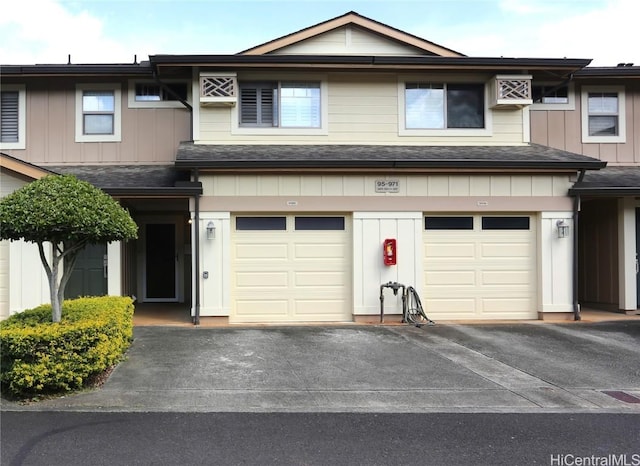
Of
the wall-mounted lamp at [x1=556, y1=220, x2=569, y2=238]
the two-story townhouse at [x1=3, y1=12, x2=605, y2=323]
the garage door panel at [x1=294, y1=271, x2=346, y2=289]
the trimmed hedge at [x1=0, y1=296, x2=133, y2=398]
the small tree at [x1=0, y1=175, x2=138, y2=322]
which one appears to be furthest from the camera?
the wall-mounted lamp at [x1=556, y1=220, x2=569, y2=238]

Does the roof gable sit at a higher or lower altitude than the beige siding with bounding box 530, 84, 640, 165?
higher

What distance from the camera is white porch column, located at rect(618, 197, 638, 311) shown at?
36.4 feet

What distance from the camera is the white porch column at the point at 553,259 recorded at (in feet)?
34.1

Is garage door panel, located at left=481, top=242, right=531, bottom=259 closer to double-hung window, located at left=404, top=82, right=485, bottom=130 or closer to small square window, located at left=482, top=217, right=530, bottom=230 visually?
small square window, located at left=482, top=217, right=530, bottom=230

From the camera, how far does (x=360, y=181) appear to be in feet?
33.4

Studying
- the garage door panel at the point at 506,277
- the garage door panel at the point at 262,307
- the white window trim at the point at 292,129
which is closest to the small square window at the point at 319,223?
the garage door panel at the point at 262,307

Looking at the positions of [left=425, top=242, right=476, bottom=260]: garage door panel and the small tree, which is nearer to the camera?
the small tree

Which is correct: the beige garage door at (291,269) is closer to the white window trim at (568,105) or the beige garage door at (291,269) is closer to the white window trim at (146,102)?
the white window trim at (146,102)

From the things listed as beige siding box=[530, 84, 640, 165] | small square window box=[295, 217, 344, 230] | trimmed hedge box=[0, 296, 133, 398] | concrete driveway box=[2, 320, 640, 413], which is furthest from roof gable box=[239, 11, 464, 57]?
trimmed hedge box=[0, 296, 133, 398]

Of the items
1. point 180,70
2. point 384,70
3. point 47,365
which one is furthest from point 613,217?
point 47,365

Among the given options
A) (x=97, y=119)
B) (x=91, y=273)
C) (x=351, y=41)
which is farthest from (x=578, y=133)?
(x=91, y=273)

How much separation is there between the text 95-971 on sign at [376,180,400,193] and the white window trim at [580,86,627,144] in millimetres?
Result: 5585

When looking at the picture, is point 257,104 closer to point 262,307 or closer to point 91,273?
point 262,307

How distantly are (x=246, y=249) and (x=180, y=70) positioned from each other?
4.38 m
